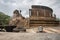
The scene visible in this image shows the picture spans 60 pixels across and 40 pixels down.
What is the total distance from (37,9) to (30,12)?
873 mm

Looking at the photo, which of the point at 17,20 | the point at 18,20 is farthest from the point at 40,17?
the point at 17,20

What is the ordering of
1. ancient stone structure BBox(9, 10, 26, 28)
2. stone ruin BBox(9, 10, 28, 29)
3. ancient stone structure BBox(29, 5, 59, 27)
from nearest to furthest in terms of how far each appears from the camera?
1. stone ruin BBox(9, 10, 28, 29)
2. ancient stone structure BBox(9, 10, 26, 28)
3. ancient stone structure BBox(29, 5, 59, 27)

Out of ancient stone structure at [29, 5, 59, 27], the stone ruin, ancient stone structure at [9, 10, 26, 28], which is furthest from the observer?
ancient stone structure at [29, 5, 59, 27]

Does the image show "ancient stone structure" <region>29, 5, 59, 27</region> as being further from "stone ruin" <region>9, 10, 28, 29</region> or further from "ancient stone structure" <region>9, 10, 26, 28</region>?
"ancient stone structure" <region>9, 10, 26, 28</region>

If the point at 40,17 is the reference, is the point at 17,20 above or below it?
below

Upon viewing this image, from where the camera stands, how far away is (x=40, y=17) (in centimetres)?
1280

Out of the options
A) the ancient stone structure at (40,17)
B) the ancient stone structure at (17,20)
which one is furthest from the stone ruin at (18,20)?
the ancient stone structure at (40,17)

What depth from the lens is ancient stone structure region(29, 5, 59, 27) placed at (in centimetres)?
1101

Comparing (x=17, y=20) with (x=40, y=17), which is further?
(x=40, y=17)

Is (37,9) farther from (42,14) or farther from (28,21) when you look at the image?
(28,21)

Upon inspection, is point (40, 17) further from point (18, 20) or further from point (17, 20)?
point (17, 20)

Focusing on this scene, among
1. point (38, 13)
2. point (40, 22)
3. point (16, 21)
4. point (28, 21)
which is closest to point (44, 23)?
point (40, 22)

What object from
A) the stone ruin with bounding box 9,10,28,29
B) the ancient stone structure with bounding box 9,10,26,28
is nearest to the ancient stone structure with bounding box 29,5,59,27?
the stone ruin with bounding box 9,10,28,29

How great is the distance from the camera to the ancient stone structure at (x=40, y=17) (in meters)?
11.0
